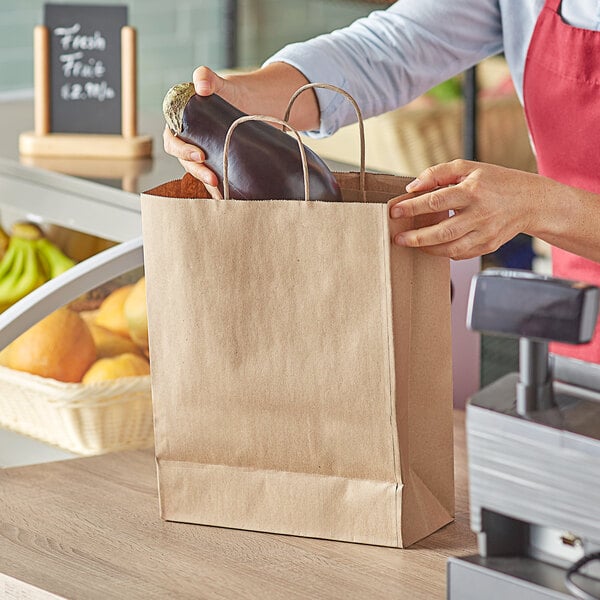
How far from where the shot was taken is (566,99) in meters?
1.38

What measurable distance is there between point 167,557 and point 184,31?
3.81 metres

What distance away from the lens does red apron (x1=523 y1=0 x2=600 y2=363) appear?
1367mm

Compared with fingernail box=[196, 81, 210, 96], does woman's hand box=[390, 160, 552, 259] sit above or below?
below

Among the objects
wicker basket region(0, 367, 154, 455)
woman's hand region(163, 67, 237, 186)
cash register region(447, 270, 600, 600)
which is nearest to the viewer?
cash register region(447, 270, 600, 600)

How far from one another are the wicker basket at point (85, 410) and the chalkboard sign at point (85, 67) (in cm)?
67

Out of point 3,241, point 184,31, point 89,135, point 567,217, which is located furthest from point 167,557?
point 184,31

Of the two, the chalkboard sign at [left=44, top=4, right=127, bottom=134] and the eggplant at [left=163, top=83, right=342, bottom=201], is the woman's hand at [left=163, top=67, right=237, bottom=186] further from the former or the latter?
the chalkboard sign at [left=44, top=4, right=127, bottom=134]

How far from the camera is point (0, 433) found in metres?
1.52

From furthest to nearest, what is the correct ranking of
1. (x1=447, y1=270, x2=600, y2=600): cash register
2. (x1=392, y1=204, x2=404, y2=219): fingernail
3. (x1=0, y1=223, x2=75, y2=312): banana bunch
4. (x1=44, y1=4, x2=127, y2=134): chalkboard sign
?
(x1=44, y1=4, x2=127, y2=134): chalkboard sign → (x1=0, y1=223, x2=75, y2=312): banana bunch → (x1=392, y1=204, x2=404, y2=219): fingernail → (x1=447, y1=270, x2=600, y2=600): cash register

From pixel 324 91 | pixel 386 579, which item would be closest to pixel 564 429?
pixel 386 579

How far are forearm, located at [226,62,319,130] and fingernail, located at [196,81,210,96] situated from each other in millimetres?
153

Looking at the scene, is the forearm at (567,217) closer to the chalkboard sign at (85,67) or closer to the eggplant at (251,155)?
the eggplant at (251,155)

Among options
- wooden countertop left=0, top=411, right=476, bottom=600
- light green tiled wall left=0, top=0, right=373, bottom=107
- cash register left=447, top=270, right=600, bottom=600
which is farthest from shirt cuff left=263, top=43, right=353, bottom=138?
light green tiled wall left=0, top=0, right=373, bottom=107

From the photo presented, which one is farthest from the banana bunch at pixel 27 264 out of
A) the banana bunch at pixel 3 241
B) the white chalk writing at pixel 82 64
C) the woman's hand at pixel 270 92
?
the woman's hand at pixel 270 92
